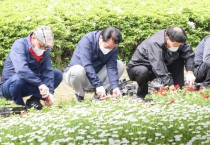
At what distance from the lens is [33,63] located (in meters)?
8.05

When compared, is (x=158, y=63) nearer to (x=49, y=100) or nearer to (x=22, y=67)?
(x=49, y=100)

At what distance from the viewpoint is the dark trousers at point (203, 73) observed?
906cm

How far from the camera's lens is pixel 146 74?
28.2 feet

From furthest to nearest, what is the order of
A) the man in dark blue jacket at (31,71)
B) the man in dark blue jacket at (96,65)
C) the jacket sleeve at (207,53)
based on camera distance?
the jacket sleeve at (207,53)
the man in dark blue jacket at (96,65)
the man in dark blue jacket at (31,71)

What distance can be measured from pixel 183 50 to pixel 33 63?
6.73 ft

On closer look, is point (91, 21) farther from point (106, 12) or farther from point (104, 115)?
point (104, 115)

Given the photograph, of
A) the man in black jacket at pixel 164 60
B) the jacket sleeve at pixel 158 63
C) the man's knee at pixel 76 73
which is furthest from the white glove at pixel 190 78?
the man's knee at pixel 76 73

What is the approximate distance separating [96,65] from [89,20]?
10.2 ft

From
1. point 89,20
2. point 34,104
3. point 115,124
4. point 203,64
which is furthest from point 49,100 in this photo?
point 89,20

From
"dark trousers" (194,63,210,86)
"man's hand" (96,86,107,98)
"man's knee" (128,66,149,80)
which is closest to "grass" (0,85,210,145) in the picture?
"man's hand" (96,86,107,98)

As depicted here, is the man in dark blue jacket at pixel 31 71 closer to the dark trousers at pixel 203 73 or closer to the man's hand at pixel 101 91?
the man's hand at pixel 101 91

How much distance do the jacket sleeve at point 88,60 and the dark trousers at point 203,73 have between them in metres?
1.78

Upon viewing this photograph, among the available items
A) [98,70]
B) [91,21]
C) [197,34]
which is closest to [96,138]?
[98,70]

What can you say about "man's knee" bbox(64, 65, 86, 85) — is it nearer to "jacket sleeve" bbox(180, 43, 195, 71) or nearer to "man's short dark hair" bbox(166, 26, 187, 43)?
"man's short dark hair" bbox(166, 26, 187, 43)
